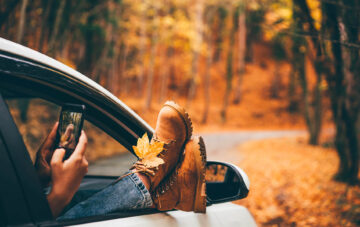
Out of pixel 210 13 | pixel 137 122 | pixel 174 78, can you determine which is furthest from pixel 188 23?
pixel 137 122

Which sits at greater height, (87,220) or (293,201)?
(87,220)

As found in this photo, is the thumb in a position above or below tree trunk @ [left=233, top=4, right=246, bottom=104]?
below

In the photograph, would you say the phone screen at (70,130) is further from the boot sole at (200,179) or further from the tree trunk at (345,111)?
the tree trunk at (345,111)

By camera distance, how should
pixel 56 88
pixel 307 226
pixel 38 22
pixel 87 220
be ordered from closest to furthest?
1. pixel 87 220
2. pixel 56 88
3. pixel 307 226
4. pixel 38 22

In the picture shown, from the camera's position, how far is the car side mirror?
5.64 feet

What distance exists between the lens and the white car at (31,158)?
1.12 meters

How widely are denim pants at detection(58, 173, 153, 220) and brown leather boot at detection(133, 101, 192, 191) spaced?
0.21ft

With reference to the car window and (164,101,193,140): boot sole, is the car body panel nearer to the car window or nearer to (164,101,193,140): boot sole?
(164,101,193,140): boot sole

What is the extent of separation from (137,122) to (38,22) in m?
9.13

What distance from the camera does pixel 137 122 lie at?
68.2 inches

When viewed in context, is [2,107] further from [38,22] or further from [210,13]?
[210,13]

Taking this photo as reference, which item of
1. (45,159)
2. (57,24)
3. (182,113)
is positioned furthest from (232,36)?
(45,159)

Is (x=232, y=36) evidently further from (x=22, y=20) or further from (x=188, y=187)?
(x=188, y=187)

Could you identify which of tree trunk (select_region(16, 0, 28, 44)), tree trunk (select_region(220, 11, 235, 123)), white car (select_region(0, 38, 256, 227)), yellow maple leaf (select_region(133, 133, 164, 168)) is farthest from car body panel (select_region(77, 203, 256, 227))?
tree trunk (select_region(220, 11, 235, 123))
